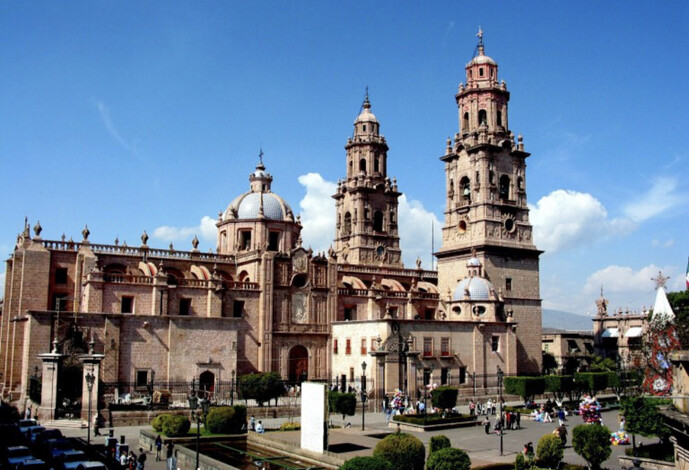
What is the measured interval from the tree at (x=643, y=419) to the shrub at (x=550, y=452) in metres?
3.23

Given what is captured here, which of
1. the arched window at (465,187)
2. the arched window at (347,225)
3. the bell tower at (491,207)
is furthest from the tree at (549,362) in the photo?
the arched window at (347,225)

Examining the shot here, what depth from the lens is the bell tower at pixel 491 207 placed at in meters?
56.3

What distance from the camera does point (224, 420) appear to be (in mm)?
30438

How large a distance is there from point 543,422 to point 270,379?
1532cm

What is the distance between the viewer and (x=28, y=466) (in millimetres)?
22641

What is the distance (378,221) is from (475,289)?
17977 millimetres

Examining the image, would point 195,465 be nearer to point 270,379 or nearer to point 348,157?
point 270,379

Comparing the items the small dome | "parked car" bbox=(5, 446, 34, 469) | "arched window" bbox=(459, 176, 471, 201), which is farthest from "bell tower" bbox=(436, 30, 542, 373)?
"parked car" bbox=(5, 446, 34, 469)

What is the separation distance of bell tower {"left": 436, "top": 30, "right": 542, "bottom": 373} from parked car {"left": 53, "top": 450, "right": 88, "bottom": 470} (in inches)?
1473

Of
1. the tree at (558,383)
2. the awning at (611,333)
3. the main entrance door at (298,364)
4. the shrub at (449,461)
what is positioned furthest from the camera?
the awning at (611,333)

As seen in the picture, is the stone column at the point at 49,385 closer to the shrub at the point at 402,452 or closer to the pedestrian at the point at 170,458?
the pedestrian at the point at 170,458

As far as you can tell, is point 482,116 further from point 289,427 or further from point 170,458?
point 170,458

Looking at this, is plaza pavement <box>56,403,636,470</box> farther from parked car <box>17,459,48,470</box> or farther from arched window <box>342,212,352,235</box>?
arched window <box>342,212,352,235</box>

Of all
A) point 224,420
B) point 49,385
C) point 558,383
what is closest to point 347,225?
point 558,383
